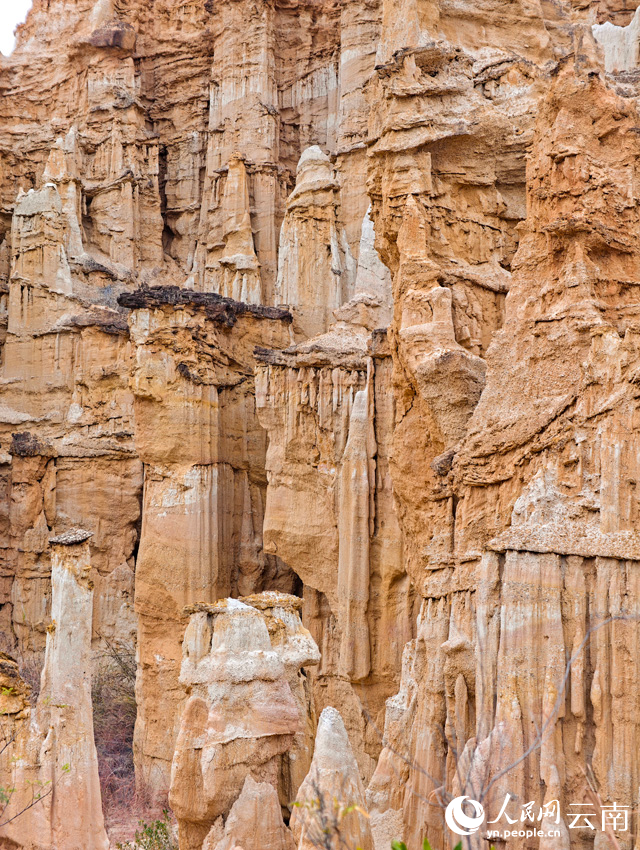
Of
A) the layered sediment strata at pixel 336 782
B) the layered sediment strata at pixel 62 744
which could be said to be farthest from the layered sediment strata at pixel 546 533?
the layered sediment strata at pixel 62 744

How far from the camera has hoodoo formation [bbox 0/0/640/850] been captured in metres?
6.55

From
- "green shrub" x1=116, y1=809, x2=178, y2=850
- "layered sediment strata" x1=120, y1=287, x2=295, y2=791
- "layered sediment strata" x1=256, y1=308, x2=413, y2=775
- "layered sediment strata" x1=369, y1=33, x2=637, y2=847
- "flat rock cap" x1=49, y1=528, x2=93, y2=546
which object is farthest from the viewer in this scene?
"layered sediment strata" x1=120, y1=287, x2=295, y2=791

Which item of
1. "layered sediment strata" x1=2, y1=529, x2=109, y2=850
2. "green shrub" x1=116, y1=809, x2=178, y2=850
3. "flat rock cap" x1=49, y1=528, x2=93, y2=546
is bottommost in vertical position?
"green shrub" x1=116, y1=809, x2=178, y2=850

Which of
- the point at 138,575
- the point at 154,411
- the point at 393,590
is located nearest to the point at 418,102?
the point at 393,590

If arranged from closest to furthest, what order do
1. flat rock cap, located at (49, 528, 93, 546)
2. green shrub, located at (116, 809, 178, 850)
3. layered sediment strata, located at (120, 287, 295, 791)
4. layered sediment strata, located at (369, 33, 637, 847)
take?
layered sediment strata, located at (369, 33, 637, 847)
flat rock cap, located at (49, 528, 93, 546)
green shrub, located at (116, 809, 178, 850)
layered sediment strata, located at (120, 287, 295, 791)

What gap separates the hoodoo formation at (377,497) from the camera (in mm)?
6555

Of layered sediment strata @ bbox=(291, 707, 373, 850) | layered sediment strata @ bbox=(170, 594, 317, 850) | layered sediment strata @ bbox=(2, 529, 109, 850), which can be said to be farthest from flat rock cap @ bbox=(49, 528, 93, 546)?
layered sediment strata @ bbox=(291, 707, 373, 850)

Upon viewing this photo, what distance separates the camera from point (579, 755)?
6.41 metres

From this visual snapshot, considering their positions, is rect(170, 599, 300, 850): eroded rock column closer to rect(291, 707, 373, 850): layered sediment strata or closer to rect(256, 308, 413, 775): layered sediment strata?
rect(291, 707, 373, 850): layered sediment strata

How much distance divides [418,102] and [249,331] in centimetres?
868

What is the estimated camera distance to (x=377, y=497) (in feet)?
46.7

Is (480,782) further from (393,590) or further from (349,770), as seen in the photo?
(393,590)

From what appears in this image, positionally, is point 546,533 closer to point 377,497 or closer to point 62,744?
point 62,744

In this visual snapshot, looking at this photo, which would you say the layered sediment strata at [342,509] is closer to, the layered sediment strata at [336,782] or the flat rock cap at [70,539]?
the flat rock cap at [70,539]
